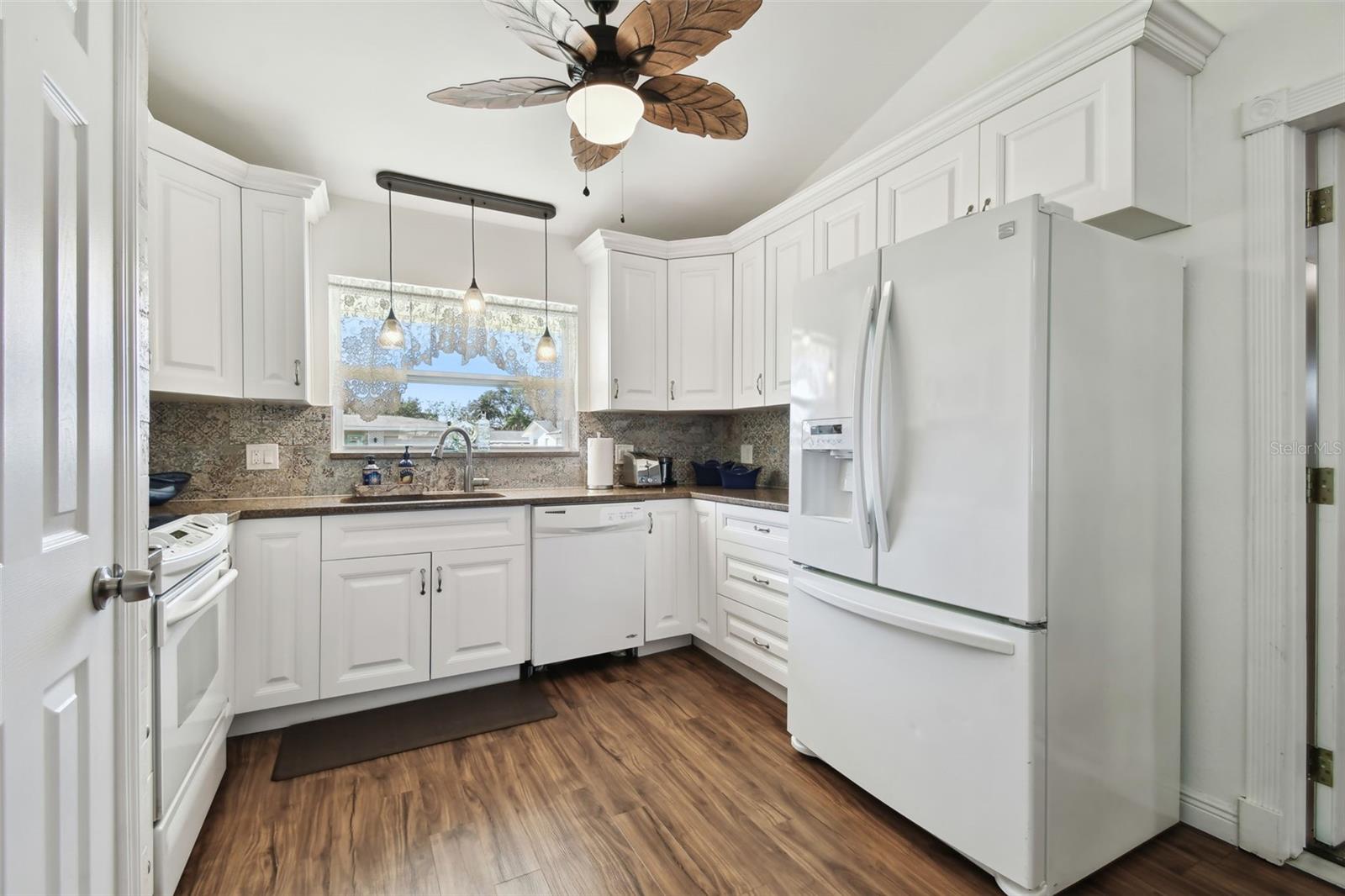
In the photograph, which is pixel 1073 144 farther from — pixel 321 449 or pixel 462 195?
pixel 321 449

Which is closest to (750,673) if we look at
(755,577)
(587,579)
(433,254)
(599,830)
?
(755,577)

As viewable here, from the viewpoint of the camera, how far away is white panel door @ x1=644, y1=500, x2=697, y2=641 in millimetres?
3064

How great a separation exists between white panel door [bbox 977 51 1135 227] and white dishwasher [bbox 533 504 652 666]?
2.12m

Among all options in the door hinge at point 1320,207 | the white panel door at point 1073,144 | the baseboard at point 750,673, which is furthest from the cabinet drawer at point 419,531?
the door hinge at point 1320,207

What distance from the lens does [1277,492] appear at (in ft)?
5.29

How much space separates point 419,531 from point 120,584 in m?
1.75

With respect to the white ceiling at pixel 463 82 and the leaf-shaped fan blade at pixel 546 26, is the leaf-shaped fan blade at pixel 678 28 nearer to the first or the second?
the leaf-shaped fan blade at pixel 546 26

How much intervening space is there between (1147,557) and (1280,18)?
1.55 m

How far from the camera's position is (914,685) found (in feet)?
5.39

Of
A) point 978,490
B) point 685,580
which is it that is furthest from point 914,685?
point 685,580

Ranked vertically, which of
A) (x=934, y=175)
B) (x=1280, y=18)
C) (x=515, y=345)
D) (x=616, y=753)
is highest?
(x=1280, y=18)

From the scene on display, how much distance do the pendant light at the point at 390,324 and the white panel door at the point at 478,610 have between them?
1057mm

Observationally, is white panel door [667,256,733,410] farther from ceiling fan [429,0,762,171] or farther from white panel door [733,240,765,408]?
ceiling fan [429,0,762,171]

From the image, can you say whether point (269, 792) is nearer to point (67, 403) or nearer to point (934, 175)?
point (67, 403)
